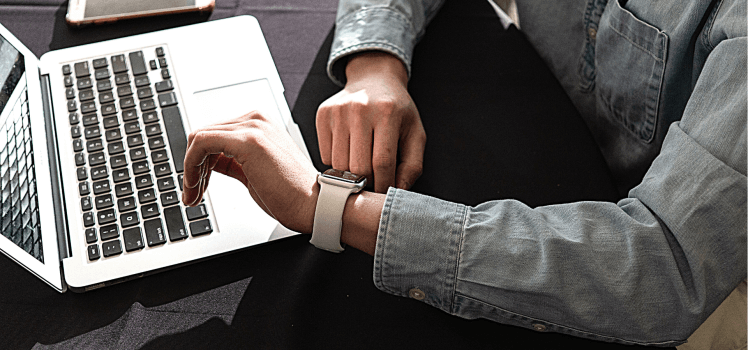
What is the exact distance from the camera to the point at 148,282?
53 centimetres

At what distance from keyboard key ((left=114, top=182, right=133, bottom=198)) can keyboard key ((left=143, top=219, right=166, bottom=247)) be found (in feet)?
0.16

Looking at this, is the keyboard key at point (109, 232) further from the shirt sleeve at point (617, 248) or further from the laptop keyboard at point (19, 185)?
the shirt sleeve at point (617, 248)

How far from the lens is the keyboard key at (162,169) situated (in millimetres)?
585

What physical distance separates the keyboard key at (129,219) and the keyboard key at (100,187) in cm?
4

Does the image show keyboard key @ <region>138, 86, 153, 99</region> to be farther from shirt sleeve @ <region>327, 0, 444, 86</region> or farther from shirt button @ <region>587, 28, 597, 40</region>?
shirt button @ <region>587, 28, 597, 40</region>

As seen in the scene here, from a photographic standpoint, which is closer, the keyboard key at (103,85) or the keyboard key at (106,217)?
the keyboard key at (106,217)

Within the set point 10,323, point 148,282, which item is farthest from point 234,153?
point 10,323

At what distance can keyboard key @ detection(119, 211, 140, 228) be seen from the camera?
0.55m

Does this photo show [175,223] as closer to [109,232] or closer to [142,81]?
[109,232]

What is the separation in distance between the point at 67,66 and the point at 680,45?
0.75 meters

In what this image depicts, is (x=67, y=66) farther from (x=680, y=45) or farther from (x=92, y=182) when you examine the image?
(x=680, y=45)

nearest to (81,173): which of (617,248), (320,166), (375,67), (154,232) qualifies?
(154,232)

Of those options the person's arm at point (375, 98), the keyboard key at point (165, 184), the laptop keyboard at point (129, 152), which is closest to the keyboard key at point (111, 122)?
the laptop keyboard at point (129, 152)

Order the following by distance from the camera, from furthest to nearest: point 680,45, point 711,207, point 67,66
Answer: point 67,66, point 680,45, point 711,207
